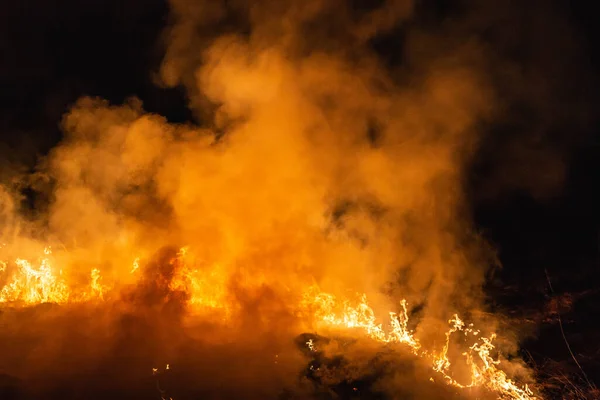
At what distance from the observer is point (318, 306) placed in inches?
426

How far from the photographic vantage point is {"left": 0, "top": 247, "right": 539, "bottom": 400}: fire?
9.26m

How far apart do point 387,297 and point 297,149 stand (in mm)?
4321

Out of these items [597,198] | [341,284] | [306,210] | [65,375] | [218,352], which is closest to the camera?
[65,375]

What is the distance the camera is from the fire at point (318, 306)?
9.26 m

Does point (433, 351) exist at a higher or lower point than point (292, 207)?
lower

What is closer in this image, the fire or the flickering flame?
the flickering flame

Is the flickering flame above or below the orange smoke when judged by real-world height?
below

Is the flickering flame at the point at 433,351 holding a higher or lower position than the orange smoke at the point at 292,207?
lower

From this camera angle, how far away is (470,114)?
40.0 feet

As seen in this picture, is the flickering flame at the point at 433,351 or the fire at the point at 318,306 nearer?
the flickering flame at the point at 433,351

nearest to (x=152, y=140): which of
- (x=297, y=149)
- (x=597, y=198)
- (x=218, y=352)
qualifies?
(x=297, y=149)

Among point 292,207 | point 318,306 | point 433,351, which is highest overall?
point 292,207

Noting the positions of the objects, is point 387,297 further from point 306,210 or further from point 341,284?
point 306,210

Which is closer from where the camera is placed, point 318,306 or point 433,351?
point 433,351
